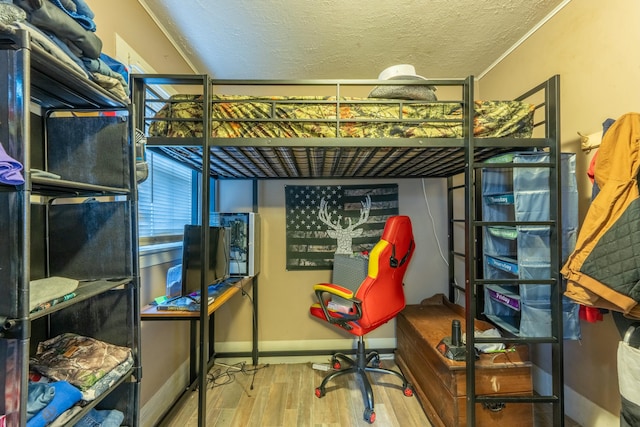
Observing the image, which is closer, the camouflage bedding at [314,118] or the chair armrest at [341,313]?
the camouflage bedding at [314,118]

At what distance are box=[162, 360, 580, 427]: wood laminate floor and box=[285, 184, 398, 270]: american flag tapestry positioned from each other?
0.99 m

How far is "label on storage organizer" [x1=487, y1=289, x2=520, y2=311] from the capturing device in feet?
5.97

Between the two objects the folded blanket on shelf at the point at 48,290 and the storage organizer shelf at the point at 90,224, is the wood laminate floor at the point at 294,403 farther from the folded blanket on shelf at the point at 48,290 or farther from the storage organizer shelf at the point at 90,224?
the folded blanket on shelf at the point at 48,290

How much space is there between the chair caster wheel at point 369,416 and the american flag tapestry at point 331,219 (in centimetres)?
125

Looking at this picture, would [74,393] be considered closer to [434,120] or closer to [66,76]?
[66,76]

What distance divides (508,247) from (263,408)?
6.82ft

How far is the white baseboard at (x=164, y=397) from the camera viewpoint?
1.88 meters

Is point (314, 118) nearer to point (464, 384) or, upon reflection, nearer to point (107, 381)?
point (107, 381)

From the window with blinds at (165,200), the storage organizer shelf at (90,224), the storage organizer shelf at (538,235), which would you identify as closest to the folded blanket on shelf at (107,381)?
the storage organizer shelf at (90,224)

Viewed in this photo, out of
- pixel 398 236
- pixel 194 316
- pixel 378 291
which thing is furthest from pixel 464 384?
pixel 194 316

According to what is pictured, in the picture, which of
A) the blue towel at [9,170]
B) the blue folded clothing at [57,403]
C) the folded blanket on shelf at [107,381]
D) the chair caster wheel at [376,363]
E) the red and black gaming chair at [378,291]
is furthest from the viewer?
the chair caster wheel at [376,363]

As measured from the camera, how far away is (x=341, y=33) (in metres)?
2.10

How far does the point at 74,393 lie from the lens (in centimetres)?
89

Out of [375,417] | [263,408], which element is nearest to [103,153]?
[263,408]
